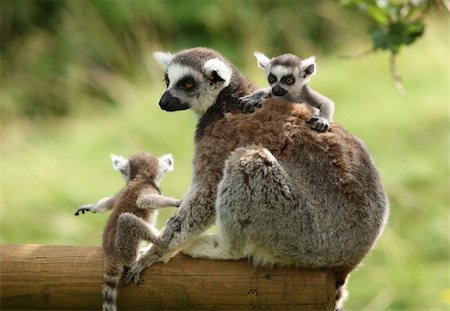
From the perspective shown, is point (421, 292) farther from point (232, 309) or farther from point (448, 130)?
point (232, 309)

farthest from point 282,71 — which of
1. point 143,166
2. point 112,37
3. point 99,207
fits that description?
point 112,37

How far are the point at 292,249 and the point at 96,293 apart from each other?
0.95m

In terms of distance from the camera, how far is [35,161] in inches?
398

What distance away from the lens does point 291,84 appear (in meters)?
5.24

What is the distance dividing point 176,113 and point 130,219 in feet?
17.3

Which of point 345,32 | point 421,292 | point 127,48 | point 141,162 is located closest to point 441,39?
point 345,32

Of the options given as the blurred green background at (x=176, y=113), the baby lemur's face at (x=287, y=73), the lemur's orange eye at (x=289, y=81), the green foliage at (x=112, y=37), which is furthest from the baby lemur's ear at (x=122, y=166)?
the green foliage at (x=112, y=37)

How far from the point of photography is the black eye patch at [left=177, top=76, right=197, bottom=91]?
4.89 m

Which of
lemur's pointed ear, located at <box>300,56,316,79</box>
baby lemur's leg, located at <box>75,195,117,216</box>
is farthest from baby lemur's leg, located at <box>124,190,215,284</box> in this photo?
lemur's pointed ear, located at <box>300,56,316,79</box>

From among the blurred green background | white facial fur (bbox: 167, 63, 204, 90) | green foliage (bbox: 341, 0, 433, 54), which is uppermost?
the blurred green background

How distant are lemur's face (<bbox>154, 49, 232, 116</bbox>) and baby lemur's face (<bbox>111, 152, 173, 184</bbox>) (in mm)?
335

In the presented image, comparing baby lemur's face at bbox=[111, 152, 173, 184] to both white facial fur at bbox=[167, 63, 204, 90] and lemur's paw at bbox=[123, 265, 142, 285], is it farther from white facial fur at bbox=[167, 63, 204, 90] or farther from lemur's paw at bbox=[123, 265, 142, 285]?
lemur's paw at bbox=[123, 265, 142, 285]

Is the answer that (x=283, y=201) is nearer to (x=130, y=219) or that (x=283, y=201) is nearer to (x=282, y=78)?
(x=130, y=219)

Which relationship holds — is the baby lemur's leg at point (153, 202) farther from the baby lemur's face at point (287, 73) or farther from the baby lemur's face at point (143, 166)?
the baby lemur's face at point (287, 73)
